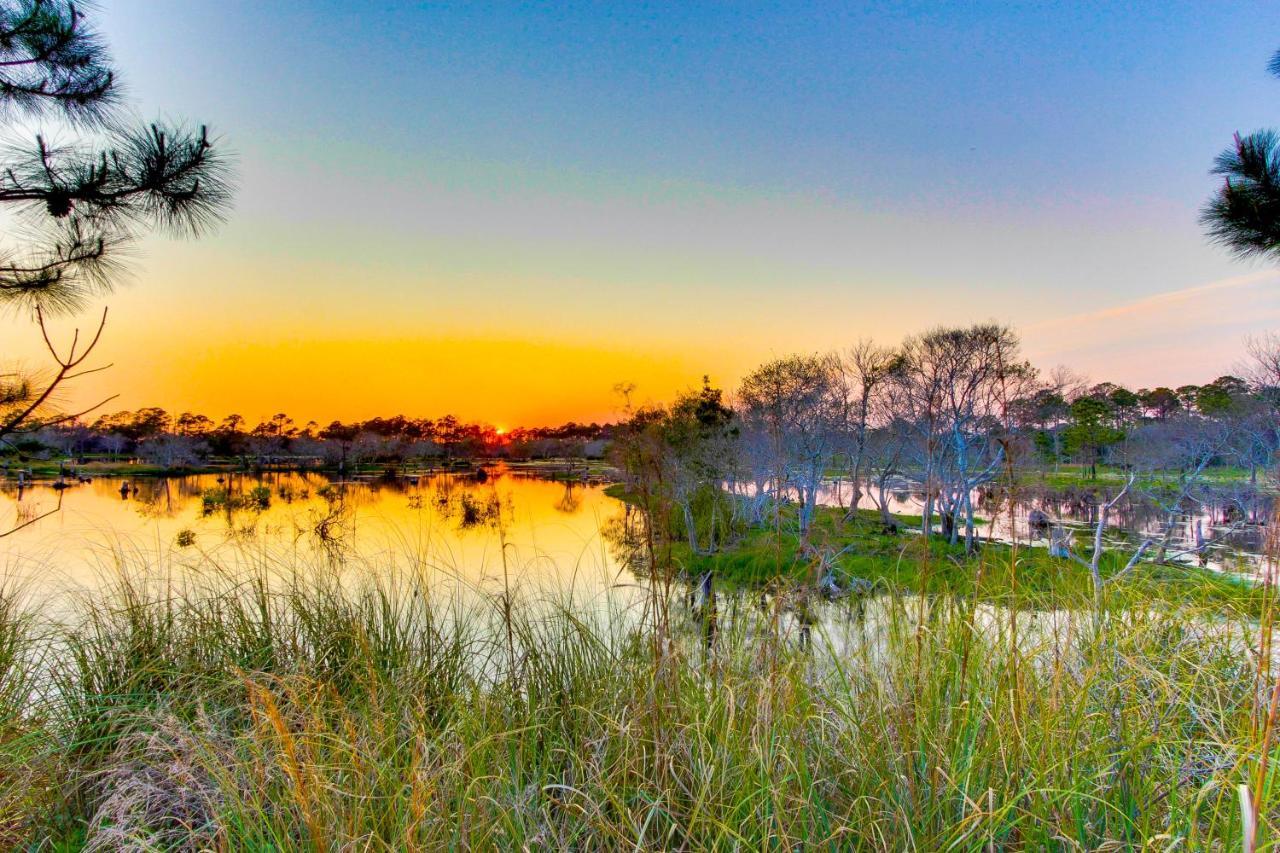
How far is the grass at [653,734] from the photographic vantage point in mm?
1894

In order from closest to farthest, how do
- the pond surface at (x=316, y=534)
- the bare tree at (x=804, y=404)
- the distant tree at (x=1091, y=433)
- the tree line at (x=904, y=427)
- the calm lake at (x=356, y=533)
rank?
the calm lake at (x=356, y=533) → the pond surface at (x=316, y=534) → the tree line at (x=904, y=427) → the bare tree at (x=804, y=404) → the distant tree at (x=1091, y=433)

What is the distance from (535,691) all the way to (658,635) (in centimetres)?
110

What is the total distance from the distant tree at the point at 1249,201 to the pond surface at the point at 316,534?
6207mm

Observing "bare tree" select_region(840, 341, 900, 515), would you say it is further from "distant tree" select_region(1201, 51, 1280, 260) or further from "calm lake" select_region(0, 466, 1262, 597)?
"distant tree" select_region(1201, 51, 1280, 260)

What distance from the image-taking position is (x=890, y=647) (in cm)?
303

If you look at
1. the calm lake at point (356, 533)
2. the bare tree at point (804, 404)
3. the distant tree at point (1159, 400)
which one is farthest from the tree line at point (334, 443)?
the distant tree at point (1159, 400)

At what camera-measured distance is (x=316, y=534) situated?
9.25 meters

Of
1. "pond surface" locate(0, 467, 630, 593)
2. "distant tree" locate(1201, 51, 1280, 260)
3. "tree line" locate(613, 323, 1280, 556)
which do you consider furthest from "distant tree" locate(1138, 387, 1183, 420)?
"distant tree" locate(1201, 51, 1280, 260)

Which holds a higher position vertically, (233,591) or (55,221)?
(55,221)

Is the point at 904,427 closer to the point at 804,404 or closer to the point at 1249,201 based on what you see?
the point at 804,404

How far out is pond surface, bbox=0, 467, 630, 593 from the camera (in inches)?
205

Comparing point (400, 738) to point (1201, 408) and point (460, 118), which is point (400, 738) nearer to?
point (460, 118)

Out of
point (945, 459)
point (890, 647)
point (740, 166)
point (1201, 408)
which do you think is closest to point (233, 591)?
point (890, 647)

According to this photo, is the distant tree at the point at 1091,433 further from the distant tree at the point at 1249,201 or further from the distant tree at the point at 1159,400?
the distant tree at the point at 1249,201
